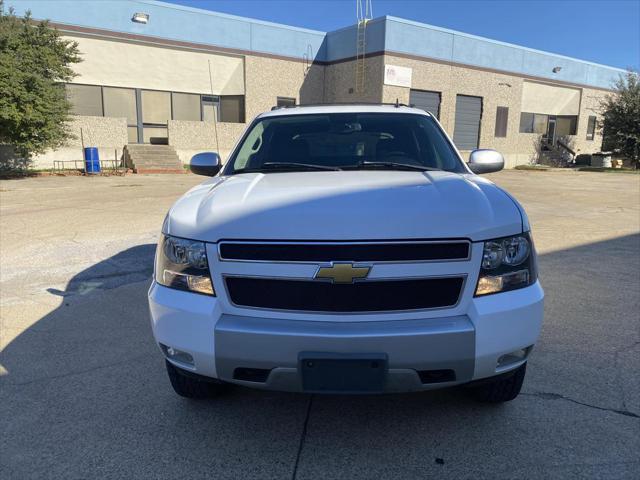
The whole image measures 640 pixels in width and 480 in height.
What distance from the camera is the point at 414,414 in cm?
274

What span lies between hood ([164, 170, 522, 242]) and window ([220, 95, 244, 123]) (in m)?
23.5

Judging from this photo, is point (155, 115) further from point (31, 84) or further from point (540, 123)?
point (540, 123)

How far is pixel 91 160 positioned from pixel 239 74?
9.63 m

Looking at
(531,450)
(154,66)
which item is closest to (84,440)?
(531,450)

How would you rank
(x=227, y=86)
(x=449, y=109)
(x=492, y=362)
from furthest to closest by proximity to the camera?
(x=449, y=109) < (x=227, y=86) < (x=492, y=362)

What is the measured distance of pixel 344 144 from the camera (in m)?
3.74

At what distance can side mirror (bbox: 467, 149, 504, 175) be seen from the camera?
387cm

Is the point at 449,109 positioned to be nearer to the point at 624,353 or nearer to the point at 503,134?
the point at 503,134

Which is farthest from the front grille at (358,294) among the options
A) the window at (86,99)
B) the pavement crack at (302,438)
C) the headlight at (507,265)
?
the window at (86,99)

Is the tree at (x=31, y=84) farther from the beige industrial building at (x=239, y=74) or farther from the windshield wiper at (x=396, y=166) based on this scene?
the windshield wiper at (x=396, y=166)

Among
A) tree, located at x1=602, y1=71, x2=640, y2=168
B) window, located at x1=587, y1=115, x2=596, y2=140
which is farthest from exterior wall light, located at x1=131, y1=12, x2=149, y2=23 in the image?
window, located at x1=587, y1=115, x2=596, y2=140

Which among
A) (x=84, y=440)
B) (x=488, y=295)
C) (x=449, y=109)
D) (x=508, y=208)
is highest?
(x=449, y=109)

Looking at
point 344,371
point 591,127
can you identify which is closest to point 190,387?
point 344,371

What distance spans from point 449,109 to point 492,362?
26910 mm
